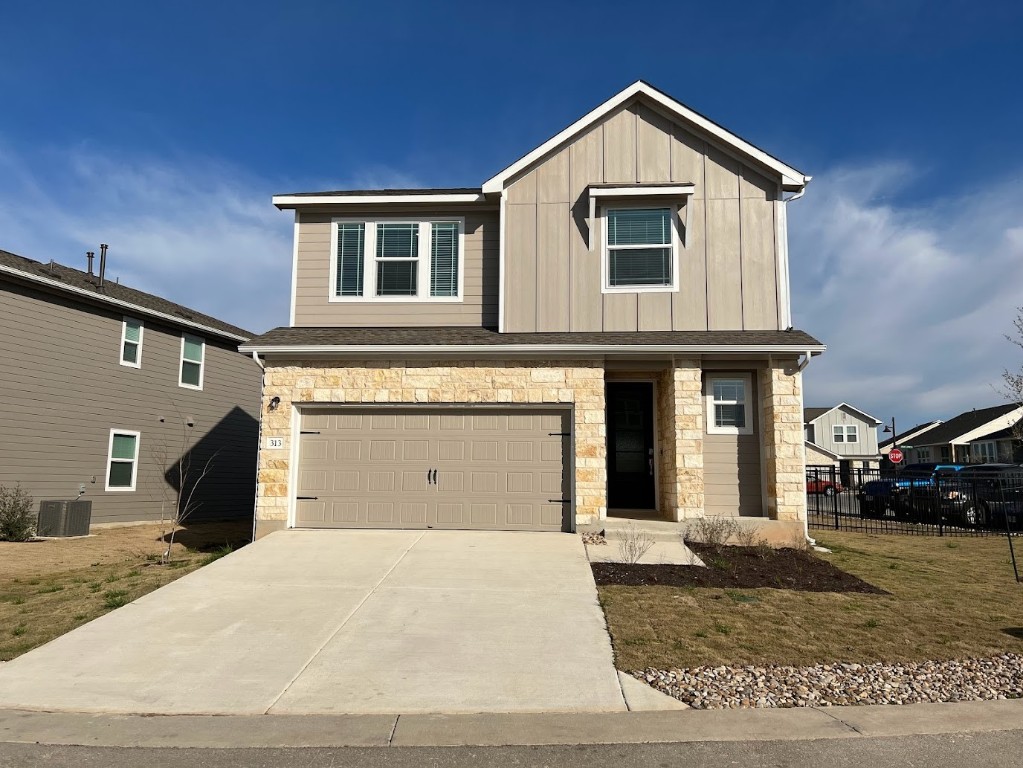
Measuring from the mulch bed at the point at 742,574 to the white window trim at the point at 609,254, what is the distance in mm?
4688

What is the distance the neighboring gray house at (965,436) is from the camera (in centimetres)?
5109

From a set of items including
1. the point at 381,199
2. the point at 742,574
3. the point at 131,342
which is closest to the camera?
the point at 742,574

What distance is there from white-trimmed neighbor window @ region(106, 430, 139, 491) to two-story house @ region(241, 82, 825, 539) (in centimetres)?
725

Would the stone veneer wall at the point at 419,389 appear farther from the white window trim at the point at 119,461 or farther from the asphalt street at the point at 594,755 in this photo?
the white window trim at the point at 119,461

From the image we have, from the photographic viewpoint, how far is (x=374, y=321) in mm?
12555

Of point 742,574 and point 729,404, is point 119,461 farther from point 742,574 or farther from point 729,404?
point 742,574

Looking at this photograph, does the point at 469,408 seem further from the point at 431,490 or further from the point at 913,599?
the point at 913,599

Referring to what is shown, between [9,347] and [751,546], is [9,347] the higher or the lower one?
the higher one

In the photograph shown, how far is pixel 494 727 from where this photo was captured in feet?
15.1

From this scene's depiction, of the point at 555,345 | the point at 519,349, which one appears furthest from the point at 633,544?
the point at 519,349

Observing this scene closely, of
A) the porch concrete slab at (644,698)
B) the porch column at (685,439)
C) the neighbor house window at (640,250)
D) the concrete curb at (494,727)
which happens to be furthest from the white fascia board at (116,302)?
the porch concrete slab at (644,698)

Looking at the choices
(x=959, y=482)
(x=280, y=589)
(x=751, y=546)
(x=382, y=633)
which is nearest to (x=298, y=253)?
(x=280, y=589)

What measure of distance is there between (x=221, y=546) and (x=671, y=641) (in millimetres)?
9624

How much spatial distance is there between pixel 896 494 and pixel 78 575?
18283 mm
